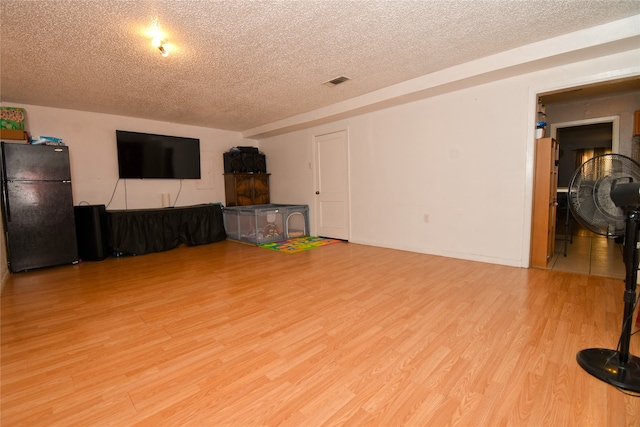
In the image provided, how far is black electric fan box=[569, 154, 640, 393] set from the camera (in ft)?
4.73

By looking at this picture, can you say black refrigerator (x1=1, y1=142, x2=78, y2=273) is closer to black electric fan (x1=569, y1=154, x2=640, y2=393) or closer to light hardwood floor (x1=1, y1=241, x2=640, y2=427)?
light hardwood floor (x1=1, y1=241, x2=640, y2=427)

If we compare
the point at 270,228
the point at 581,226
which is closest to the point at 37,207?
the point at 270,228

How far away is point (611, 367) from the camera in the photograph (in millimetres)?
1535

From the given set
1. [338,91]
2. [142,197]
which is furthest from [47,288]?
[338,91]

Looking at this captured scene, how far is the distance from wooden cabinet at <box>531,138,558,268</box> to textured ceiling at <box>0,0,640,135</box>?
1231 millimetres

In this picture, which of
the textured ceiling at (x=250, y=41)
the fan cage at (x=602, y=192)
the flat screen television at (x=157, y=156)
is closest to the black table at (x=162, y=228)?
the flat screen television at (x=157, y=156)

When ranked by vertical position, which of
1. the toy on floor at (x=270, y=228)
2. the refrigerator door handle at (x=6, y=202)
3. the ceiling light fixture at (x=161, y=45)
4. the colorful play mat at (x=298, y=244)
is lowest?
the colorful play mat at (x=298, y=244)

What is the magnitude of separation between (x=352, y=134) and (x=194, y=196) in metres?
3.69

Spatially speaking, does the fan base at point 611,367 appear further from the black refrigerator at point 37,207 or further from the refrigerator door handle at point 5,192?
the refrigerator door handle at point 5,192

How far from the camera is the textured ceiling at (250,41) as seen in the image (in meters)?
2.16

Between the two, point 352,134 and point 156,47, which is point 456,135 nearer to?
point 352,134

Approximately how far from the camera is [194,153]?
6.03 m

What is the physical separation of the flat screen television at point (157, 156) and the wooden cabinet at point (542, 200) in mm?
5960

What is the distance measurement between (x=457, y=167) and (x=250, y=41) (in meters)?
2.99
